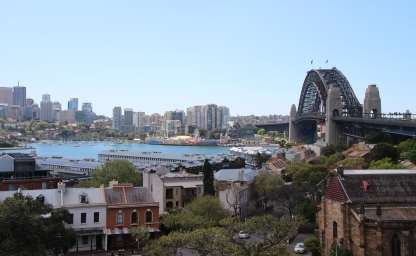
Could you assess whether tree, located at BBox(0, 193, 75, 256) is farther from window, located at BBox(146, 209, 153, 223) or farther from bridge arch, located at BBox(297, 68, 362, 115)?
bridge arch, located at BBox(297, 68, 362, 115)

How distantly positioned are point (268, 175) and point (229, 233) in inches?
1190

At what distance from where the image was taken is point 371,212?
26062 millimetres

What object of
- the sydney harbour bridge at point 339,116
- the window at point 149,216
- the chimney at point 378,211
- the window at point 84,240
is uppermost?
the sydney harbour bridge at point 339,116

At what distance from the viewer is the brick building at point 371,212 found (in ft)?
82.9

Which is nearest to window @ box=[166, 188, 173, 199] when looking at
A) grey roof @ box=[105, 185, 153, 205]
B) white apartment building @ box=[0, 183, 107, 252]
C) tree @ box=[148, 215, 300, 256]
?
grey roof @ box=[105, 185, 153, 205]

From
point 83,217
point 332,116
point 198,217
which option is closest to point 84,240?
point 83,217

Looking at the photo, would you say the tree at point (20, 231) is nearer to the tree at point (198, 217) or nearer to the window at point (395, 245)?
the tree at point (198, 217)

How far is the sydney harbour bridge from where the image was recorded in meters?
90.0

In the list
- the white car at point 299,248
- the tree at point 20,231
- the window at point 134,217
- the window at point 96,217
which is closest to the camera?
the tree at point 20,231

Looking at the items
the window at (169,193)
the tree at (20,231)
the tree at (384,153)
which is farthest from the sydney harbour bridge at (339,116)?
the tree at (20,231)

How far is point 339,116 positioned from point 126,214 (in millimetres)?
90724

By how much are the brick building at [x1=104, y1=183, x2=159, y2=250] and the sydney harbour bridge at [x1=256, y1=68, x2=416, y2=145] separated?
4789 centimetres

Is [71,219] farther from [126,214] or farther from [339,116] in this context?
[339,116]

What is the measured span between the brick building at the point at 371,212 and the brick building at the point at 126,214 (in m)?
13.4
